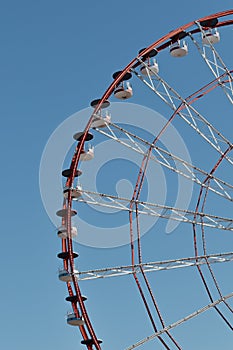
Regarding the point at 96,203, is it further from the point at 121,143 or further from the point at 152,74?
the point at 152,74

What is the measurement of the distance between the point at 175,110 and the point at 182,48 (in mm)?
2877

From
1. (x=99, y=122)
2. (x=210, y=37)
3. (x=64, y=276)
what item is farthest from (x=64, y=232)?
(x=210, y=37)

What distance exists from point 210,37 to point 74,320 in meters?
11.6

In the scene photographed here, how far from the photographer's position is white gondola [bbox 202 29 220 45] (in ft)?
103

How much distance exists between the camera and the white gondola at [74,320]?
28.1 m

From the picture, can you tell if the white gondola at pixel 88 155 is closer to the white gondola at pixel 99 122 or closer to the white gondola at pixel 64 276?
the white gondola at pixel 99 122

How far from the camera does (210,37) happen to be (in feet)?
104

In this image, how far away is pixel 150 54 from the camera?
103 feet

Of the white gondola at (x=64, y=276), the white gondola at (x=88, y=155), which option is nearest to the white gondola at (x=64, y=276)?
the white gondola at (x=64, y=276)

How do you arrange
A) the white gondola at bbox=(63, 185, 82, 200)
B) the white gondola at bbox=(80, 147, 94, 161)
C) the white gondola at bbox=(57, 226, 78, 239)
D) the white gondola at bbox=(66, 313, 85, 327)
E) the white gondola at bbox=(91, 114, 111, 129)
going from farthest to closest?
the white gondola at bbox=(80, 147, 94, 161), the white gondola at bbox=(91, 114, 111, 129), the white gondola at bbox=(63, 185, 82, 200), the white gondola at bbox=(57, 226, 78, 239), the white gondola at bbox=(66, 313, 85, 327)

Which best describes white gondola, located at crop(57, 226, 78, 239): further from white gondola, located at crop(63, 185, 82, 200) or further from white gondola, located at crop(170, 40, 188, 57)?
white gondola, located at crop(170, 40, 188, 57)

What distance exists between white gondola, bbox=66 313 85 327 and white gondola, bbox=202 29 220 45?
439 inches

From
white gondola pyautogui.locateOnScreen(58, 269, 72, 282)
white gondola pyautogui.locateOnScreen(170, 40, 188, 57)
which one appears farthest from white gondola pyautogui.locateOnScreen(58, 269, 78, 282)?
white gondola pyautogui.locateOnScreen(170, 40, 188, 57)

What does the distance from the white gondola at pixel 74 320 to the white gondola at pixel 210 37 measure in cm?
1115
